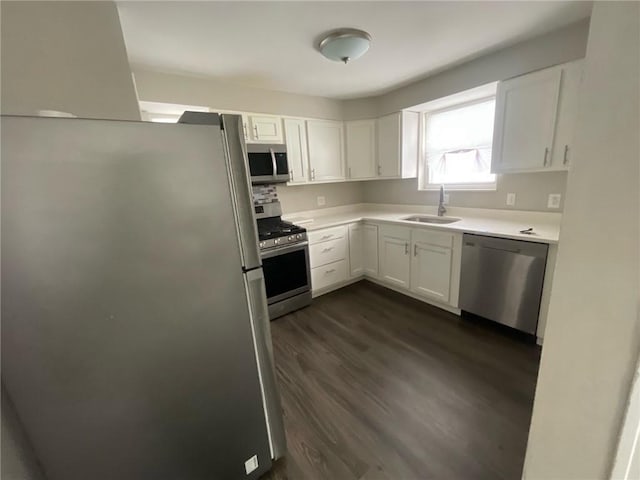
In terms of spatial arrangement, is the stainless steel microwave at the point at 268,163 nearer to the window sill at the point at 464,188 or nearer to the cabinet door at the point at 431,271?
the cabinet door at the point at 431,271

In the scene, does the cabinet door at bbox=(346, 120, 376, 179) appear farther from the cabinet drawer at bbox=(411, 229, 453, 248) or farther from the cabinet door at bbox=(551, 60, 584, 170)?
the cabinet door at bbox=(551, 60, 584, 170)

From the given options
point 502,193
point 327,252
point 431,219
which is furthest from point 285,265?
point 502,193

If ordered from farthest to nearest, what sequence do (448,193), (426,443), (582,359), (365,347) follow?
(448,193) < (365,347) < (426,443) < (582,359)

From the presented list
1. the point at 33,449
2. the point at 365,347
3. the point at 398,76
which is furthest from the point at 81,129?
the point at 398,76

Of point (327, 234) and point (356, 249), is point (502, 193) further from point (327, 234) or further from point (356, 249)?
point (327, 234)

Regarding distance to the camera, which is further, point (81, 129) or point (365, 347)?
point (365, 347)

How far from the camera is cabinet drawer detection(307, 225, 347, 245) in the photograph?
296 centimetres

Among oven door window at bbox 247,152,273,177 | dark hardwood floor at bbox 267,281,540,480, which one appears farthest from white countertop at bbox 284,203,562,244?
dark hardwood floor at bbox 267,281,540,480

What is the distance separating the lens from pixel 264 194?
3.06m

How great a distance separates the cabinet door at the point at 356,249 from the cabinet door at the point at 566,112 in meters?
1.93

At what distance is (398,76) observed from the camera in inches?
107

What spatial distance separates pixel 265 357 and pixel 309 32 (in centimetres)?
210

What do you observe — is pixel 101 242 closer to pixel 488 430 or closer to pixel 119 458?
pixel 119 458

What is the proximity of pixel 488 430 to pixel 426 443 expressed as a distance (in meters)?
0.37
